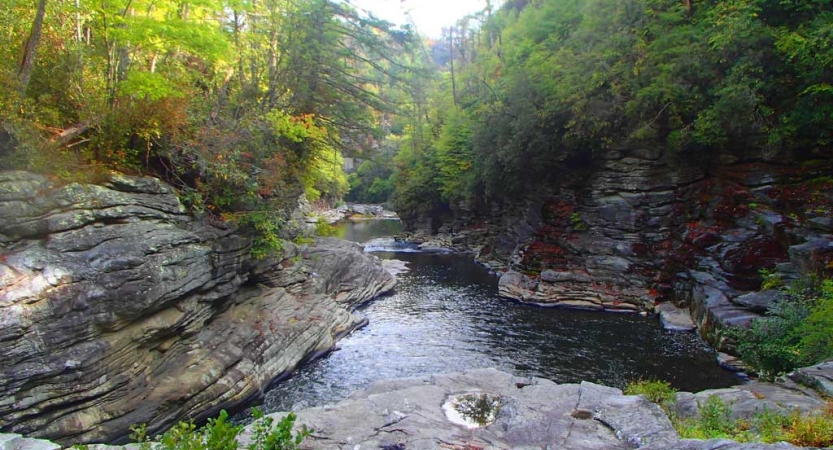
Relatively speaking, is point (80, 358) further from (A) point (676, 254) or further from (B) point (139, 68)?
(A) point (676, 254)

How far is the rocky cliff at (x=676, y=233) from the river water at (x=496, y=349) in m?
1.94

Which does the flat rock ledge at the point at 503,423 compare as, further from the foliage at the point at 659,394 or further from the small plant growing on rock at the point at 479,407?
the foliage at the point at 659,394

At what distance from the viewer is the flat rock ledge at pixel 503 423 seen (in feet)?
25.0

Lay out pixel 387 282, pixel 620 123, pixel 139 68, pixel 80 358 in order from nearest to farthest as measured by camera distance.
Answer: pixel 80 358
pixel 139 68
pixel 620 123
pixel 387 282

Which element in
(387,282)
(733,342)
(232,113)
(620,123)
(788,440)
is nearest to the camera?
(788,440)

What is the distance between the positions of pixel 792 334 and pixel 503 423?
9318 millimetres

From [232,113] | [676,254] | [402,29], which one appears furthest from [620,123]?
[232,113]

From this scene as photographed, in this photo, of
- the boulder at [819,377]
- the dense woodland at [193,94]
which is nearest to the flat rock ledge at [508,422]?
the boulder at [819,377]

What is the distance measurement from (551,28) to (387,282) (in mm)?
21324

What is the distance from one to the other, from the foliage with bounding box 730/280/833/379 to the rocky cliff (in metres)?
1.45

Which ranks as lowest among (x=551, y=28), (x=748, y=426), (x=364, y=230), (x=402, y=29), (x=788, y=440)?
(x=364, y=230)

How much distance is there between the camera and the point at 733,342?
1523 cm

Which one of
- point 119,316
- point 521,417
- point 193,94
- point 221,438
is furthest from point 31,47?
point 521,417

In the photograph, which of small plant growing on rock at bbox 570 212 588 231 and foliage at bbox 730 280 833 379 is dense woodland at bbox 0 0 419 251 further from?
foliage at bbox 730 280 833 379
